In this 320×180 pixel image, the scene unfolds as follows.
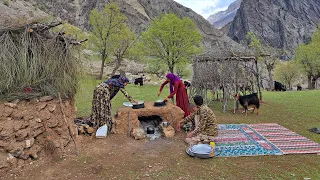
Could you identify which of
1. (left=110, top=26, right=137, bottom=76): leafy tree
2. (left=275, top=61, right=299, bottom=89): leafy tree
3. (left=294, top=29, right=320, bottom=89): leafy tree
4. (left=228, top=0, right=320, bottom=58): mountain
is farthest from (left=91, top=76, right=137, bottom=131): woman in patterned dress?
(left=228, top=0, right=320, bottom=58): mountain

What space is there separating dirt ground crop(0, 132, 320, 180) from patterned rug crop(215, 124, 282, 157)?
0.78 feet

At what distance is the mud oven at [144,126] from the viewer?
6914 millimetres

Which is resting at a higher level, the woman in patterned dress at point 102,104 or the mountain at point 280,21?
the mountain at point 280,21

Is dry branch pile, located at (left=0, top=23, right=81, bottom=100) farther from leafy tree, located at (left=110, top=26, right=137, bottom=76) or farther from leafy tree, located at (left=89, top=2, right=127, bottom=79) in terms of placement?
leafy tree, located at (left=89, top=2, right=127, bottom=79)

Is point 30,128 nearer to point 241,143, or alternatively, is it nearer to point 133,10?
point 241,143

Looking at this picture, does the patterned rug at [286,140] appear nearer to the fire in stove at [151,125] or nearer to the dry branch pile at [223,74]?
the fire in stove at [151,125]

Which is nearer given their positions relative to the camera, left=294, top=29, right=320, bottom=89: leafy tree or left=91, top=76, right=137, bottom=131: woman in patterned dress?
left=91, top=76, right=137, bottom=131: woman in patterned dress

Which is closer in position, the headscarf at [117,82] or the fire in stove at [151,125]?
the fire in stove at [151,125]

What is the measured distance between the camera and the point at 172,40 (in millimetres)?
23891

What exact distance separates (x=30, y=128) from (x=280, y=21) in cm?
10207

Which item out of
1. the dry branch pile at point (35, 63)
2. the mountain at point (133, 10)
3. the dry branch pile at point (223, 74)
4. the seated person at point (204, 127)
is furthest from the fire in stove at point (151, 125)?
the mountain at point (133, 10)

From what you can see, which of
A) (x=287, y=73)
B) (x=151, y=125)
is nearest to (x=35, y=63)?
(x=151, y=125)

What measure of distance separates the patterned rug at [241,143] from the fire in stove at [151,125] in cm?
173

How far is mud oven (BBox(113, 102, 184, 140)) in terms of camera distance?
6.91 metres
